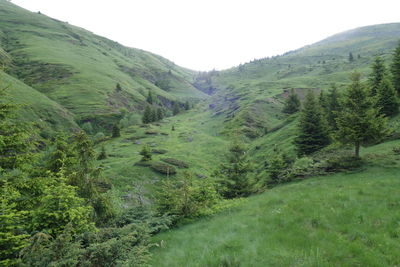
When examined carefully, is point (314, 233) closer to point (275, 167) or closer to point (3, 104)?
point (3, 104)

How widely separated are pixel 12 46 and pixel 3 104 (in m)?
222

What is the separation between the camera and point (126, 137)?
79500 mm

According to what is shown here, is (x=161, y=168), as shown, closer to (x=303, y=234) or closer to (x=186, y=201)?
(x=186, y=201)

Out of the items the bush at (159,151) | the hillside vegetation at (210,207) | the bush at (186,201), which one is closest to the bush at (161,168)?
the hillside vegetation at (210,207)

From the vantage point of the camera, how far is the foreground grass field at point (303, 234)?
27.9ft

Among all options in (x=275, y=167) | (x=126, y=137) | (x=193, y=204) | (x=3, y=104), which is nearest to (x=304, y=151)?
(x=275, y=167)

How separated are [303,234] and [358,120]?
18238 millimetres

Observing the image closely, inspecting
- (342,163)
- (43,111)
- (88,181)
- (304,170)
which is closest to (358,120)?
(342,163)

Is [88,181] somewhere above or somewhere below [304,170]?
above

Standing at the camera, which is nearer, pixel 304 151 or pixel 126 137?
pixel 304 151

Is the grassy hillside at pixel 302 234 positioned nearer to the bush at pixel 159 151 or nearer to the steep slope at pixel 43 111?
the bush at pixel 159 151

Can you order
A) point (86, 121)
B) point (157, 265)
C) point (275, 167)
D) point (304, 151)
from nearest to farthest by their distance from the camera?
point (157, 265) < point (275, 167) < point (304, 151) < point (86, 121)

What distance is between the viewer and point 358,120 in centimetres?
2295

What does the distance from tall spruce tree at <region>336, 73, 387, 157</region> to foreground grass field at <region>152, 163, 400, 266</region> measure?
26.1 ft
